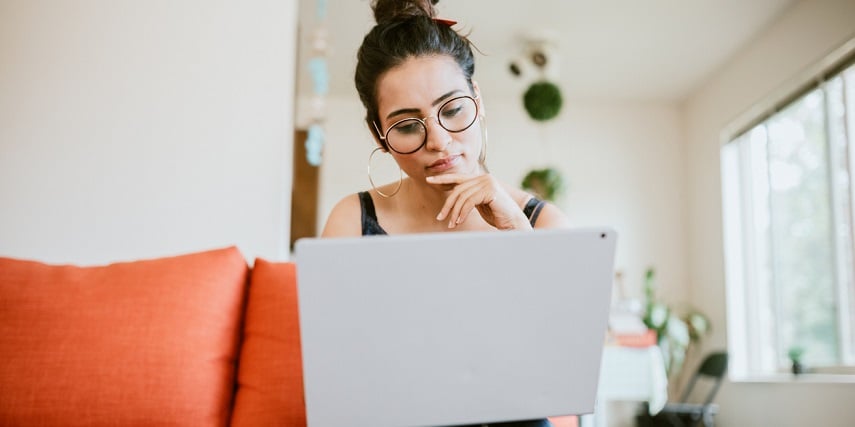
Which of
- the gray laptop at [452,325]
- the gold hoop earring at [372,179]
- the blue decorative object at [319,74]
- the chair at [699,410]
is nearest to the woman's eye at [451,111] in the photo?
the gold hoop earring at [372,179]

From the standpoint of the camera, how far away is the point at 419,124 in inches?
46.8

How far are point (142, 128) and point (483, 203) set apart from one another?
1.22 meters

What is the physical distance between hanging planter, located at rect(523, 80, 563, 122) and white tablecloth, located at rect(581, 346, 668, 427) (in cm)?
125

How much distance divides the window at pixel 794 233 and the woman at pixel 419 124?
8.30ft

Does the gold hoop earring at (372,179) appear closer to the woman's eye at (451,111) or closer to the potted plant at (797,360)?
the woman's eye at (451,111)

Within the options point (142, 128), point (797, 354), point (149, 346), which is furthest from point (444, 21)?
point (797, 354)

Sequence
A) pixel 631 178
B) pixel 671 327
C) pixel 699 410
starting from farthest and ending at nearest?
pixel 631 178
pixel 671 327
pixel 699 410

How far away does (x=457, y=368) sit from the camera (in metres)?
0.81

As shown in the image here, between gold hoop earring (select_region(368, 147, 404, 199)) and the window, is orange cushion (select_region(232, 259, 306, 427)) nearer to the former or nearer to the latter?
gold hoop earring (select_region(368, 147, 404, 199))

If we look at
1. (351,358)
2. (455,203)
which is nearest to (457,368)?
(351,358)

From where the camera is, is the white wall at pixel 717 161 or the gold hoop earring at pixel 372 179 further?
the white wall at pixel 717 161

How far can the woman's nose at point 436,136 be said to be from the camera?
1.17 m

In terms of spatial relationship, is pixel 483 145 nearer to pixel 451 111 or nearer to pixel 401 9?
pixel 451 111

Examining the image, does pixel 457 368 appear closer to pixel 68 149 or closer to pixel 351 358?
pixel 351 358
